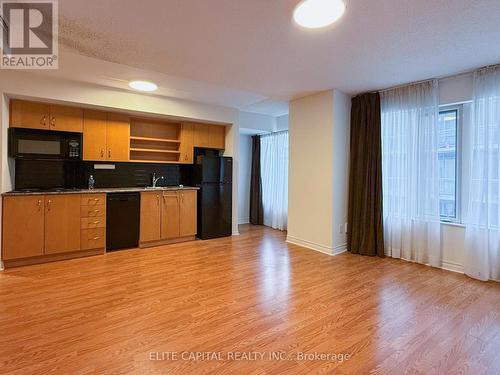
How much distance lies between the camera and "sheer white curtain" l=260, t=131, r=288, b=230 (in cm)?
591

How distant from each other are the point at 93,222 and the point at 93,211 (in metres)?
0.16

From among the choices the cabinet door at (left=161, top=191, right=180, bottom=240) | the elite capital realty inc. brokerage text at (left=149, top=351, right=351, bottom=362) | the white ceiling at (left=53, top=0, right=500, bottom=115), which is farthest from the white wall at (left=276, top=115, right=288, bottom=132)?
the elite capital realty inc. brokerage text at (left=149, top=351, right=351, bottom=362)

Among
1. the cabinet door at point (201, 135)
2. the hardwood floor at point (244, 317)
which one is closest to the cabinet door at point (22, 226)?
the hardwood floor at point (244, 317)

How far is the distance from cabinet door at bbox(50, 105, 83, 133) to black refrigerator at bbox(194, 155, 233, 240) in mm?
1920

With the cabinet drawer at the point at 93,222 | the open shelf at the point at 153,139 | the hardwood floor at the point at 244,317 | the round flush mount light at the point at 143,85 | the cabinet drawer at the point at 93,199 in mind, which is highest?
the round flush mount light at the point at 143,85

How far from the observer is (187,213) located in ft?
15.6

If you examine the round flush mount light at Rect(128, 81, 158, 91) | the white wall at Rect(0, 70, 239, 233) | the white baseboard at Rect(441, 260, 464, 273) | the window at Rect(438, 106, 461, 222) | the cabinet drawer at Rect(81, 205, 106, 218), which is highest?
the round flush mount light at Rect(128, 81, 158, 91)

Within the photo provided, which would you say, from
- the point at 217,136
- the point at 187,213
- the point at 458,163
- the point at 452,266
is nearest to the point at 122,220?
the point at 187,213

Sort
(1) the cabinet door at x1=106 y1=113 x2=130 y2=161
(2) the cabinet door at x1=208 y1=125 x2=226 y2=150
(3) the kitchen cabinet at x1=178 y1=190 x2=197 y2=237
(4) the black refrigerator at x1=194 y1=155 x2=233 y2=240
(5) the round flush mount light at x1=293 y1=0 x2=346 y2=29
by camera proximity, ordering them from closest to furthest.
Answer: (5) the round flush mount light at x1=293 y1=0 x2=346 y2=29 → (1) the cabinet door at x1=106 y1=113 x2=130 y2=161 → (3) the kitchen cabinet at x1=178 y1=190 x2=197 y2=237 → (4) the black refrigerator at x1=194 y1=155 x2=233 y2=240 → (2) the cabinet door at x1=208 y1=125 x2=226 y2=150

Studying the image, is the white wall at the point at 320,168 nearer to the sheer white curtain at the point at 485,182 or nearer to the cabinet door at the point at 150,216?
the sheer white curtain at the point at 485,182

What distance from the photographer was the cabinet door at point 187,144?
493cm

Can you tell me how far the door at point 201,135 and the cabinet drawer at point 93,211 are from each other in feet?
6.36

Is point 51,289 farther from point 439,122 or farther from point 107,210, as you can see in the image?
point 439,122

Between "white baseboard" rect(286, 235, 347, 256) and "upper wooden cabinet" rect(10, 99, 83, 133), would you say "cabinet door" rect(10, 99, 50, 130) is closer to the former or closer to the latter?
"upper wooden cabinet" rect(10, 99, 83, 133)
